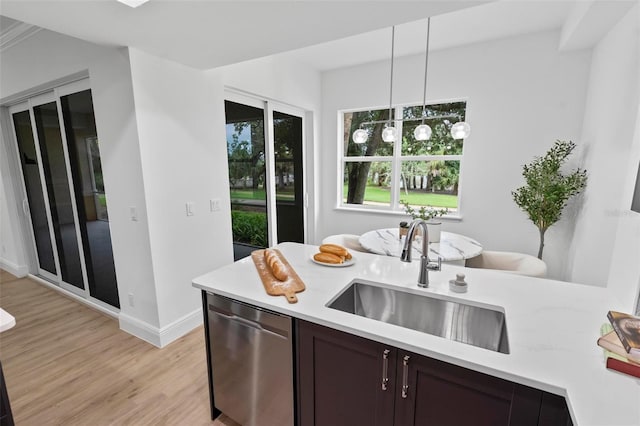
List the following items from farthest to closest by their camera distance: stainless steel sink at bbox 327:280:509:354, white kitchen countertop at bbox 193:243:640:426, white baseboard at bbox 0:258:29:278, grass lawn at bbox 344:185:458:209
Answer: grass lawn at bbox 344:185:458:209 < white baseboard at bbox 0:258:29:278 < stainless steel sink at bbox 327:280:509:354 < white kitchen countertop at bbox 193:243:640:426

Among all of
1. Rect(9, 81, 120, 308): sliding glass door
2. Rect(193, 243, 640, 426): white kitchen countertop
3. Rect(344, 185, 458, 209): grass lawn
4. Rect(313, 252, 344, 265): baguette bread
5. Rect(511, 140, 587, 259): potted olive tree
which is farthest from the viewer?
Rect(344, 185, 458, 209): grass lawn

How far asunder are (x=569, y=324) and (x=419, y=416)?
2.18 ft

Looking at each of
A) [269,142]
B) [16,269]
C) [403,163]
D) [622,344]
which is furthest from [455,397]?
[16,269]

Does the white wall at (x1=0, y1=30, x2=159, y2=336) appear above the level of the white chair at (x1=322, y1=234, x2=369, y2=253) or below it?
above

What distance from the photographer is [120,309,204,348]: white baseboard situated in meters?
2.38

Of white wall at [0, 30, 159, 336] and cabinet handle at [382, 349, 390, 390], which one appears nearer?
cabinet handle at [382, 349, 390, 390]

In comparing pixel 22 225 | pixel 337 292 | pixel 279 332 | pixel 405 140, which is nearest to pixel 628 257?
pixel 337 292

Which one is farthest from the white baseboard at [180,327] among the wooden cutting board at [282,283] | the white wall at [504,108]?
the white wall at [504,108]

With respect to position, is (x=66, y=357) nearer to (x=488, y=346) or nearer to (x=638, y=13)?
(x=488, y=346)

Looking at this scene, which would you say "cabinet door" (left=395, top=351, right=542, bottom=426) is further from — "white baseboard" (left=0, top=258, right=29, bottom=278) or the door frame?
"white baseboard" (left=0, top=258, right=29, bottom=278)

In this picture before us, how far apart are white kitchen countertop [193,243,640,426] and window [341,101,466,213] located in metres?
2.53

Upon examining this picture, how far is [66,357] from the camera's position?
2266 mm

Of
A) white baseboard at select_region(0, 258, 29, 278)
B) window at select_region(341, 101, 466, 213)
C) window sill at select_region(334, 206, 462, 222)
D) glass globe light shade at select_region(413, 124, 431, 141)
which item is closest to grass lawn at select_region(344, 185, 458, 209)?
window at select_region(341, 101, 466, 213)

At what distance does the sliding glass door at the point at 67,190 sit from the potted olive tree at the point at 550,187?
4253 mm
